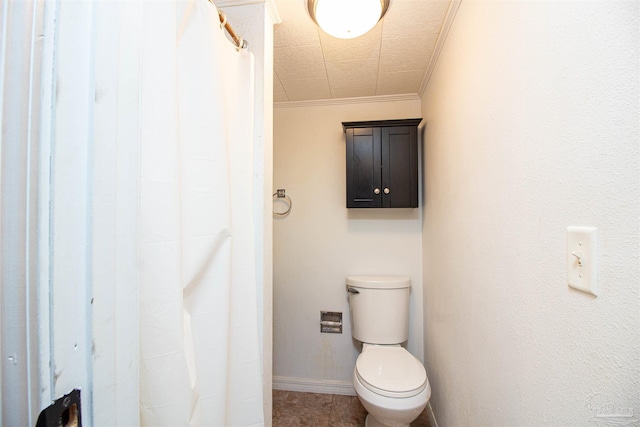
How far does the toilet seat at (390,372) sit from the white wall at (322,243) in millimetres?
392

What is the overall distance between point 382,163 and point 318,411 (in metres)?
1.71

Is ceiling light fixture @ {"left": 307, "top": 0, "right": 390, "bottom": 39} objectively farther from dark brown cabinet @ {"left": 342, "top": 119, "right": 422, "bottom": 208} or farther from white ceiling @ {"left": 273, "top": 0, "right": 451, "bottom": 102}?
dark brown cabinet @ {"left": 342, "top": 119, "right": 422, "bottom": 208}

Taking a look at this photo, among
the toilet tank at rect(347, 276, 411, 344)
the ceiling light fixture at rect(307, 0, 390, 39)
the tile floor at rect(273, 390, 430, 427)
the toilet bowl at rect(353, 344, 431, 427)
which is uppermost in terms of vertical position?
the ceiling light fixture at rect(307, 0, 390, 39)

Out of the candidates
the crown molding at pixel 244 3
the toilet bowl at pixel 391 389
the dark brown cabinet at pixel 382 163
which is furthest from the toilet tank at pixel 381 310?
the crown molding at pixel 244 3

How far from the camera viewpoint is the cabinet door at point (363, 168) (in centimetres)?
178

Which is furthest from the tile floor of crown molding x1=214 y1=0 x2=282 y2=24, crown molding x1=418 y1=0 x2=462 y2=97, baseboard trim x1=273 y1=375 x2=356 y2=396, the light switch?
crown molding x1=214 y1=0 x2=282 y2=24

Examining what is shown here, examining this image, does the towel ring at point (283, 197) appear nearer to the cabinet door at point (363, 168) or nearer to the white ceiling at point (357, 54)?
the cabinet door at point (363, 168)

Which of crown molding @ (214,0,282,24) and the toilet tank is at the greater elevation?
crown molding @ (214,0,282,24)

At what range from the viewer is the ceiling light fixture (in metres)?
1.01

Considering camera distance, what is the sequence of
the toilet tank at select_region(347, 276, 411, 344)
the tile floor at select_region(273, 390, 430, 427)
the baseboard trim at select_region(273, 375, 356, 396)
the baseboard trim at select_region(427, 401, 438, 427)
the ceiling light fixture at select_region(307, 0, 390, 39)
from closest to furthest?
the ceiling light fixture at select_region(307, 0, 390, 39) → the baseboard trim at select_region(427, 401, 438, 427) → the tile floor at select_region(273, 390, 430, 427) → the toilet tank at select_region(347, 276, 411, 344) → the baseboard trim at select_region(273, 375, 356, 396)

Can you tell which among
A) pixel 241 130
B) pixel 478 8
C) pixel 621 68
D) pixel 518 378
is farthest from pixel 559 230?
pixel 241 130

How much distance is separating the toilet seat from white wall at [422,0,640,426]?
193mm

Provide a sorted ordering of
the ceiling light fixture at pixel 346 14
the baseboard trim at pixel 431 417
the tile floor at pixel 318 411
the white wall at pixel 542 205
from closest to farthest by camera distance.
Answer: the white wall at pixel 542 205
the ceiling light fixture at pixel 346 14
the baseboard trim at pixel 431 417
the tile floor at pixel 318 411

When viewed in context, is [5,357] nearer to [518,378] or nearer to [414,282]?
[518,378]
